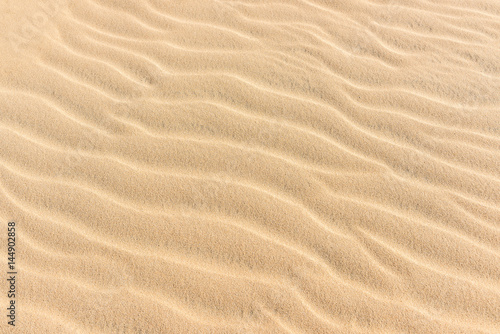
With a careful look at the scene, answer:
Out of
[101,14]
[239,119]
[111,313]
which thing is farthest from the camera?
[101,14]

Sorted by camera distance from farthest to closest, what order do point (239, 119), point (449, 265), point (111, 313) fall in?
point (239, 119)
point (449, 265)
point (111, 313)

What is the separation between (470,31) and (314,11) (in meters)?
1.07

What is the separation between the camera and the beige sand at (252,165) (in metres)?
1.70

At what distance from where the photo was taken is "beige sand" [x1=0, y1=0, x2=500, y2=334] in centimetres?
170

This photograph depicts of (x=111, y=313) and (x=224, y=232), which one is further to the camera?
(x=224, y=232)

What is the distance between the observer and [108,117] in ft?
7.30

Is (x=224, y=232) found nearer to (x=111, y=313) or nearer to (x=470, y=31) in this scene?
(x=111, y=313)

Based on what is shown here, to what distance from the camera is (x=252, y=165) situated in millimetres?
2045

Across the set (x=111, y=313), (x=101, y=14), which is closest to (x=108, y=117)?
(x=101, y=14)

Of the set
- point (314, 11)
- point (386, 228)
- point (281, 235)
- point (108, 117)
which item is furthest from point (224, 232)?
point (314, 11)

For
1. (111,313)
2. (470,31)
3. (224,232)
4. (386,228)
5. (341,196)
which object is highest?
(470,31)

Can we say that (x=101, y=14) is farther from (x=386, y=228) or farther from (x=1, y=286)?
(x=386, y=228)

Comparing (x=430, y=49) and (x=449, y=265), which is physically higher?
(x=430, y=49)

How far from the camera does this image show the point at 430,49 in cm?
251
